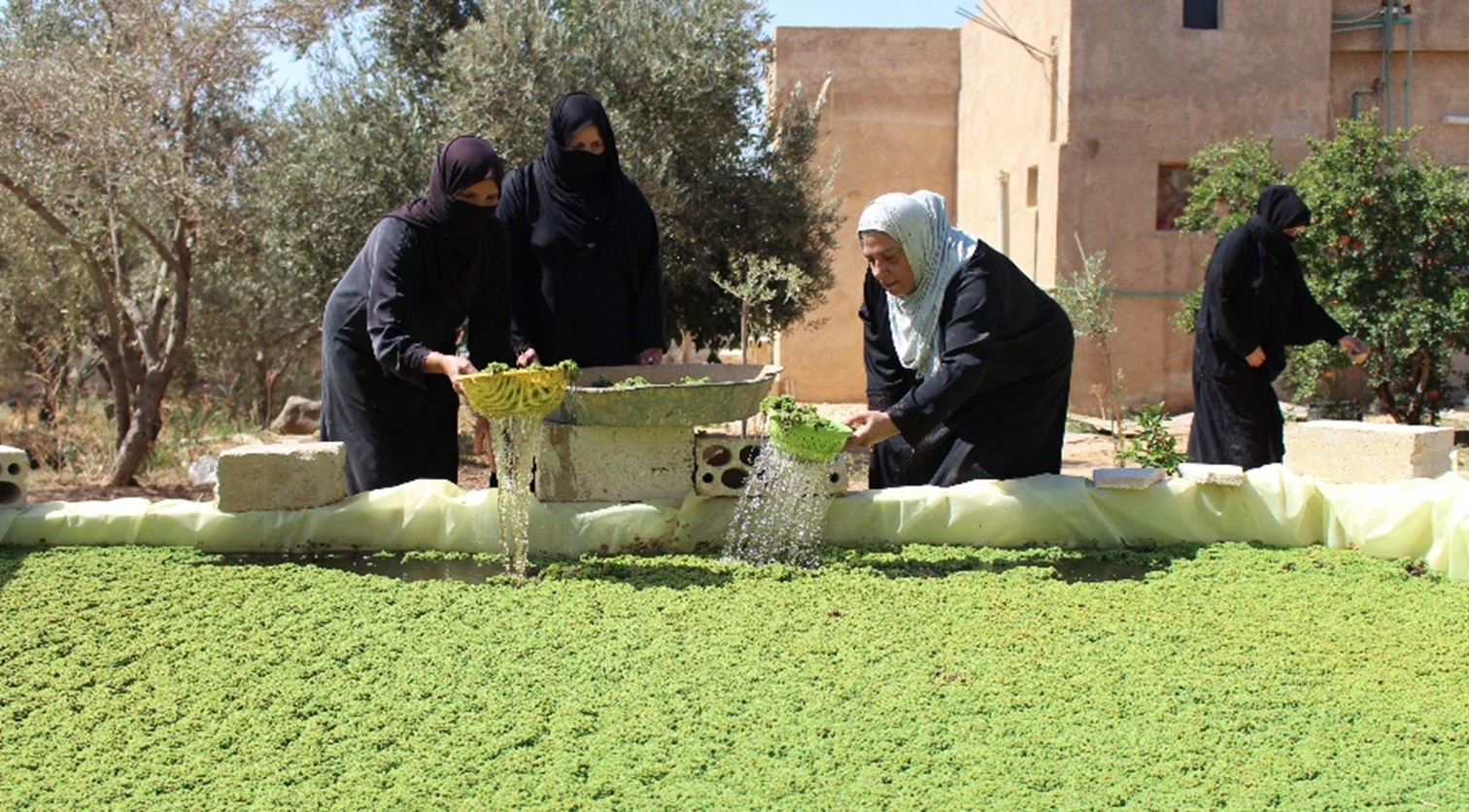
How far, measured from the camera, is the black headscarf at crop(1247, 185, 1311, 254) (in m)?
5.69

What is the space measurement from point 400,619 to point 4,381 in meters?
14.6

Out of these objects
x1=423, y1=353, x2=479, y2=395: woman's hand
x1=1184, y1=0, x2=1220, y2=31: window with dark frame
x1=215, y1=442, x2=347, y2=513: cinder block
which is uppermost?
x1=1184, y1=0, x2=1220, y2=31: window with dark frame

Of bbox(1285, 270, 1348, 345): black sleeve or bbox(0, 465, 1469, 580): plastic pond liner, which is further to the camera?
bbox(1285, 270, 1348, 345): black sleeve

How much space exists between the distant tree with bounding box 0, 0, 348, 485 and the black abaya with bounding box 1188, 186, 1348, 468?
21.2 feet

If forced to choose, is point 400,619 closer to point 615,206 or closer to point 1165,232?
point 615,206

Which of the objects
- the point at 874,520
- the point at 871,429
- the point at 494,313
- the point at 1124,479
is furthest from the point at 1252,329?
the point at 494,313

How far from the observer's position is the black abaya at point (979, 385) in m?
4.17

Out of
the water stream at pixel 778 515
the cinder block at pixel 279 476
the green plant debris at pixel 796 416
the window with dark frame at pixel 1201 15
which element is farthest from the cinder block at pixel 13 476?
the window with dark frame at pixel 1201 15

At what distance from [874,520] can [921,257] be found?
0.85m

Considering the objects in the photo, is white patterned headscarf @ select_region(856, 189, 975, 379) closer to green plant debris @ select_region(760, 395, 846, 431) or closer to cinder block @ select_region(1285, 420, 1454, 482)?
green plant debris @ select_region(760, 395, 846, 431)

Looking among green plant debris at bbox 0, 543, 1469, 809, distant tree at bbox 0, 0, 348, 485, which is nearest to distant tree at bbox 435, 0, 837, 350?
distant tree at bbox 0, 0, 348, 485

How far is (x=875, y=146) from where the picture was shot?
16359 millimetres

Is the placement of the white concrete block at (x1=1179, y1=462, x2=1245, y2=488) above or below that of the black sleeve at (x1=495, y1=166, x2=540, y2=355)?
below

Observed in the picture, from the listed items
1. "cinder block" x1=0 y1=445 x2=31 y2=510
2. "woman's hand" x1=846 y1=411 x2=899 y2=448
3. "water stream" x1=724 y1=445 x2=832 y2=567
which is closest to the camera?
"woman's hand" x1=846 y1=411 x2=899 y2=448
